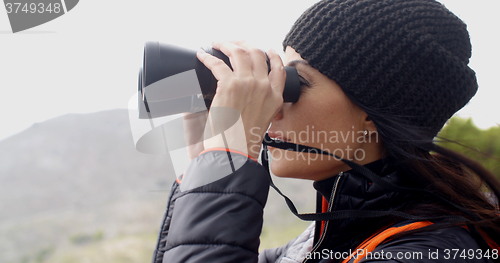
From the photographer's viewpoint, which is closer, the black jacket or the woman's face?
the black jacket

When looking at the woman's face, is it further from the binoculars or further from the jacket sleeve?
the jacket sleeve

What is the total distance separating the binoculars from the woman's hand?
0.03 metres

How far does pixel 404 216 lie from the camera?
52cm

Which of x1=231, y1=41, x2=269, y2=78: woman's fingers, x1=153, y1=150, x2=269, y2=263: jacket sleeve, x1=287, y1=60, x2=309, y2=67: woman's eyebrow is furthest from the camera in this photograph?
x1=287, y1=60, x2=309, y2=67: woman's eyebrow

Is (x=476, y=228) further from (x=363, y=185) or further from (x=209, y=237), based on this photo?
(x=209, y=237)

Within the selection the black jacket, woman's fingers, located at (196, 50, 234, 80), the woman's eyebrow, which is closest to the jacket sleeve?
the black jacket

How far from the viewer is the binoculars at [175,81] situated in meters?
0.54

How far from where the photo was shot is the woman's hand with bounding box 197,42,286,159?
1.59ft

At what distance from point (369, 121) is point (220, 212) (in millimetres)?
364

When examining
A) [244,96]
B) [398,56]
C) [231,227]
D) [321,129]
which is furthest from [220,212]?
[398,56]

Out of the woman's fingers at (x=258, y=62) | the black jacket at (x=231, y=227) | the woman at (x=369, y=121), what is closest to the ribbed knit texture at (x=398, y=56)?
the woman at (x=369, y=121)

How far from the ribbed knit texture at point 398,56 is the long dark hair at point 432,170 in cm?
2

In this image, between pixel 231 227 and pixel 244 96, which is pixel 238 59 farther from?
pixel 231 227

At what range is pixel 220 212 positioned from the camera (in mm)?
430
